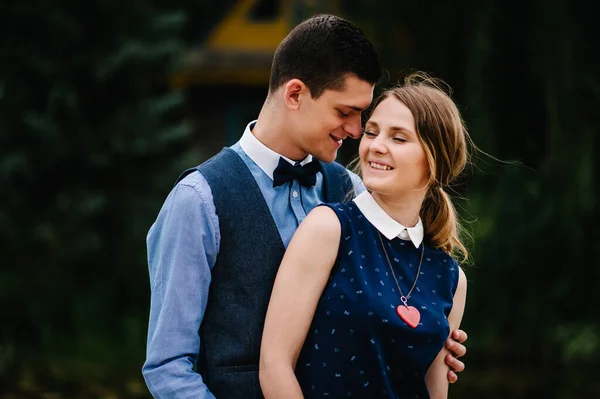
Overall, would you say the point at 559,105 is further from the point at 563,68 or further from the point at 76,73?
the point at 76,73

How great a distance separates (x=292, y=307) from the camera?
76.0 inches

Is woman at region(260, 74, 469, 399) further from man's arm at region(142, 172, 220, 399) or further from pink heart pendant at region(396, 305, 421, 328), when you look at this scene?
man's arm at region(142, 172, 220, 399)

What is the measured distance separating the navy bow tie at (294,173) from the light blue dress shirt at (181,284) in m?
0.22

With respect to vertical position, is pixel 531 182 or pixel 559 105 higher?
pixel 559 105

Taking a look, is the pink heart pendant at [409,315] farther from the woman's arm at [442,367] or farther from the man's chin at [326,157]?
the man's chin at [326,157]

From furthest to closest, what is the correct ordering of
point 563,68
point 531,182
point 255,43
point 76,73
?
point 255,43
point 76,73
point 531,182
point 563,68

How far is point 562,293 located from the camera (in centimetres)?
663

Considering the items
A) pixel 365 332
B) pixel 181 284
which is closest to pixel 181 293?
pixel 181 284

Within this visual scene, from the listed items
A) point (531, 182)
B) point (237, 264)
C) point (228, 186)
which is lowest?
point (531, 182)

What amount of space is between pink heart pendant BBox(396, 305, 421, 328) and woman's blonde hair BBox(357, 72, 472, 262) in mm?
253

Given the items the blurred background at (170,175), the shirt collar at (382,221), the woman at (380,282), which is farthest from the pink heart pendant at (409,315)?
the blurred background at (170,175)

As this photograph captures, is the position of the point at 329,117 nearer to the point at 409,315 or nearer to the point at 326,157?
the point at 326,157

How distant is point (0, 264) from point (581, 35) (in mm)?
5539

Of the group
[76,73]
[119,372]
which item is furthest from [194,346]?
[76,73]
